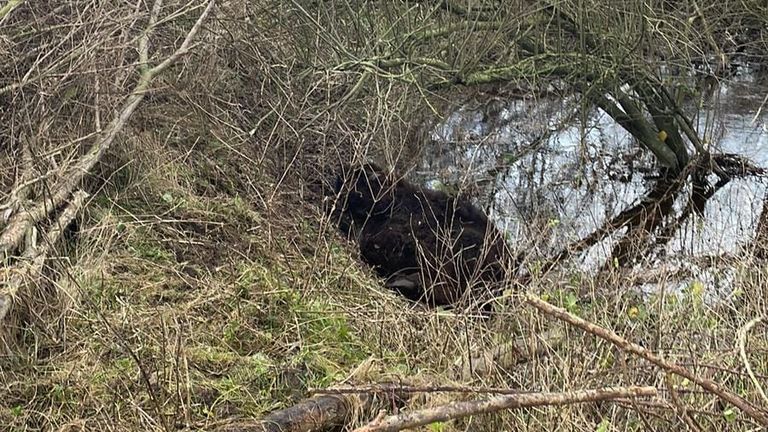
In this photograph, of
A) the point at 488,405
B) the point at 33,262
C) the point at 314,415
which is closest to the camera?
the point at 488,405

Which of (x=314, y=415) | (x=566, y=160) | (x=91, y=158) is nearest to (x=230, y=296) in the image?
(x=314, y=415)

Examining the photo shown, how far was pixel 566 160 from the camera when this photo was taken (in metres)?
9.68

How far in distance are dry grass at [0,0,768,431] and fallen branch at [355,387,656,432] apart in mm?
245

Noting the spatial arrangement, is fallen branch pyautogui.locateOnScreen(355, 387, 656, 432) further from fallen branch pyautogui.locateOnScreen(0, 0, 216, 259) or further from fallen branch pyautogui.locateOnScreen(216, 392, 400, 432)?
fallen branch pyautogui.locateOnScreen(0, 0, 216, 259)

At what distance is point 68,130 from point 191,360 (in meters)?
2.68

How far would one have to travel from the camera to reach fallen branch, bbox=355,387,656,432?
6.25ft

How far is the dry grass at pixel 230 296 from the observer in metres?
3.60

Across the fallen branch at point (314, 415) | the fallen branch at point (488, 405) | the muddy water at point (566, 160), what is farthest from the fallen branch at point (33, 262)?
the muddy water at point (566, 160)

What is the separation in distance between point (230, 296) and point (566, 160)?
19.6 ft

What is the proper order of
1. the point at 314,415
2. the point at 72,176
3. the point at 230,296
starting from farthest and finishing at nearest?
the point at 72,176 < the point at 230,296 < the point at 314,415

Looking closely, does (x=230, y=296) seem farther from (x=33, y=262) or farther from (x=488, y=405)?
(x=488, y=405)

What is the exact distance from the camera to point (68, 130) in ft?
19.4

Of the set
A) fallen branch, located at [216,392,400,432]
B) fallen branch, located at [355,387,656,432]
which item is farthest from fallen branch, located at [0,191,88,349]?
fallen branch, located at [355,387,656,432]

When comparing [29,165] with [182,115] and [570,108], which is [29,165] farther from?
[570,108]
